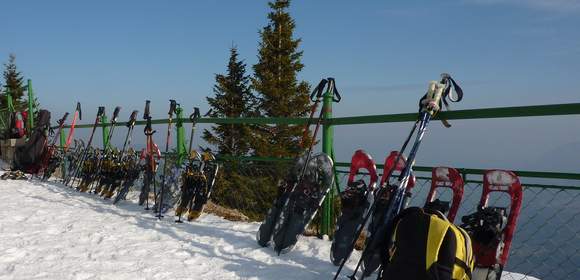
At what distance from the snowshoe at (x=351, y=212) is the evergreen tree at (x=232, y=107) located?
21.2m

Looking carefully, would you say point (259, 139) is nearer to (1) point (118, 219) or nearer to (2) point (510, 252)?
(1) point (118, 219)

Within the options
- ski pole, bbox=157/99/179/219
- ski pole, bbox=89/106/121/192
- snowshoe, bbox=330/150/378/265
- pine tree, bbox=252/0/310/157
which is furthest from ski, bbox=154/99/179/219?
pine tree, bbox=252/0/310/157

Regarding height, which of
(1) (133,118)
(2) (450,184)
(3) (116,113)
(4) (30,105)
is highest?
(4) (30,105)

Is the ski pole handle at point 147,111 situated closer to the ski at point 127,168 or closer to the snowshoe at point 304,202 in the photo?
the ski at point 127,168

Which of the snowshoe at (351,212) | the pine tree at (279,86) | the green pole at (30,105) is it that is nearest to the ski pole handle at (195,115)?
the snowshoe at (351,212)

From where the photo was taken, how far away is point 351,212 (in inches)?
167

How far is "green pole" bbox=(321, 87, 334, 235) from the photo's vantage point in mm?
5004

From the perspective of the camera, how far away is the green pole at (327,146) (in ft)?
16.4

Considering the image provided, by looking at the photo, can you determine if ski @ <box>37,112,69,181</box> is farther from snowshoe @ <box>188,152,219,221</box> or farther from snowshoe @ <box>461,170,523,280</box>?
snowshoe @ <box>461,170,523,280</box>

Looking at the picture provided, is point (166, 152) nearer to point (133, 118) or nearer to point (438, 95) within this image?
point (133, 118)

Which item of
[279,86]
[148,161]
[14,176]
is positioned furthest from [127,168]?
[279,86]

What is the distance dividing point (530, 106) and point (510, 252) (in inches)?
43.3

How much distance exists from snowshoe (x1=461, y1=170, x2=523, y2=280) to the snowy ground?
0.99 m

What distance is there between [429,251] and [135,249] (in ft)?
10.3
